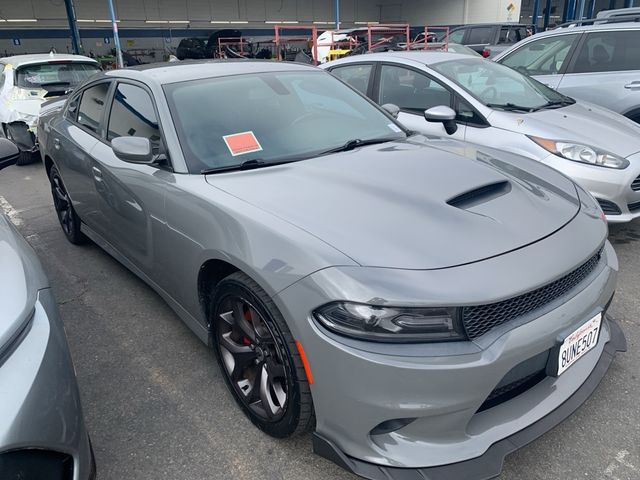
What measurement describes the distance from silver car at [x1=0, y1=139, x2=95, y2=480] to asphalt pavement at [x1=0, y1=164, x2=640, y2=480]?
23.1 inches

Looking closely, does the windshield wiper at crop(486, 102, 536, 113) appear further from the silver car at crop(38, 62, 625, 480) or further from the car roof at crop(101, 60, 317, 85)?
the car roof at crop(101, 60, 317, 85)

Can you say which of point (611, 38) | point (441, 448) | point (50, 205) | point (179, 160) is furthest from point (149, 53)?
point (441, 448)

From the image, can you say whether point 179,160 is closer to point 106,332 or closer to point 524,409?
point 106,332

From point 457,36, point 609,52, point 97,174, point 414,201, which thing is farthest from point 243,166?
point 457,36

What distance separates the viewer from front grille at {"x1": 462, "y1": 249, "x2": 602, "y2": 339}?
1.70 m

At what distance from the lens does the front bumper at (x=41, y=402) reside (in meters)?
1.34

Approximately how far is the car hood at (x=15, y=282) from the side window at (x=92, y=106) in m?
1.79

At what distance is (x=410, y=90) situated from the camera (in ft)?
15.9

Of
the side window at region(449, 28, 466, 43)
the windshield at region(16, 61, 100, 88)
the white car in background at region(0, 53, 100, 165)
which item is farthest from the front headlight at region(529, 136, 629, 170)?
the side window at region(449, 28, 466, 43)

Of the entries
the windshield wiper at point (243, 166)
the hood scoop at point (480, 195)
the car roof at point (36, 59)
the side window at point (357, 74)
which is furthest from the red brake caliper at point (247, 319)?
the car roof at point (36, 59)

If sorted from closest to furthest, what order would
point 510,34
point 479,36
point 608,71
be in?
point 608,71
point 479,36
point 510,34

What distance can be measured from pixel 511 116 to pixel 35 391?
399 centimetres

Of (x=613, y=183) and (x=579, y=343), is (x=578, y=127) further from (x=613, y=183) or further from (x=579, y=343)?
(x=579, y=343)

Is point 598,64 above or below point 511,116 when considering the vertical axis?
above
